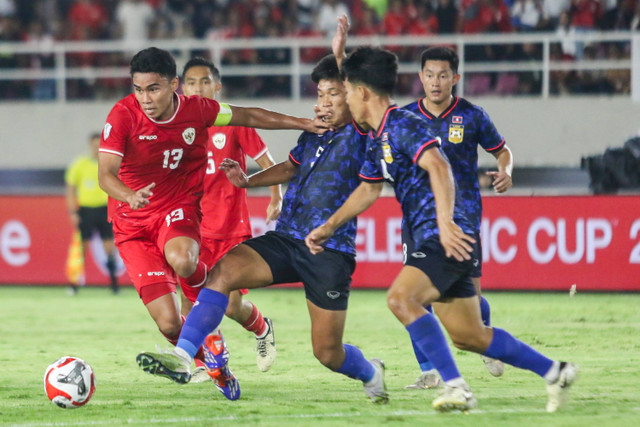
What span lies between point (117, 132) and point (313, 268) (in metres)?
1.58

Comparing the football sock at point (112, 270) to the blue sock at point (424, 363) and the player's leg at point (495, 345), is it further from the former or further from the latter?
the player's leg at point (495, 345)

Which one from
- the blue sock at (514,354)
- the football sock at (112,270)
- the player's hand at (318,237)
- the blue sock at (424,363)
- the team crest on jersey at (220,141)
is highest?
the team crest on jersey at (220,141)

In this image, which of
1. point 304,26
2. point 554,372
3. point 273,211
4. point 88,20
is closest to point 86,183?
point 304,26

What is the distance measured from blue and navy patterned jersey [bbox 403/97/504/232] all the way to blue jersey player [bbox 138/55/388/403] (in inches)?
33.9

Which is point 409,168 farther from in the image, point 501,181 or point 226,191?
Answer: point 226,191

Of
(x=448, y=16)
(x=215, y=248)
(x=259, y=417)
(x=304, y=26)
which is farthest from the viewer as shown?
(x=304, y=26)

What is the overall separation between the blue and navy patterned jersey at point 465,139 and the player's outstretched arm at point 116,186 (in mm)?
2077

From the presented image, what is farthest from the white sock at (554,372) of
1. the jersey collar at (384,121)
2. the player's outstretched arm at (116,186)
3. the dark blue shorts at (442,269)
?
the player's outstretched arm at (116,186)

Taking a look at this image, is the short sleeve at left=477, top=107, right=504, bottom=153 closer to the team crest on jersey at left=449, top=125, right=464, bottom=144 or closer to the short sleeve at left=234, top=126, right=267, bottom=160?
the team crest on jersey at left=449, top=125, right=464, bottom=144

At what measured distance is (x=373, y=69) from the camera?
5875 millimetres

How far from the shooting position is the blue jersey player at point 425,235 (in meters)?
5.62

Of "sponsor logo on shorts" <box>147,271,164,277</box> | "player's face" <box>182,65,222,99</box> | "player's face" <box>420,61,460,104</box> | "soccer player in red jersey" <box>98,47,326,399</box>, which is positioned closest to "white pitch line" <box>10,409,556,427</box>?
"soccer player in red jersey" <box>98,47,326,399</box>

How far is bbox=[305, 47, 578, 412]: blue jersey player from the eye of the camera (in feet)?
18.4

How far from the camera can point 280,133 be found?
16.5 m
